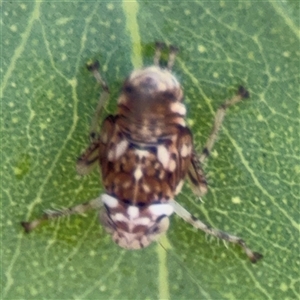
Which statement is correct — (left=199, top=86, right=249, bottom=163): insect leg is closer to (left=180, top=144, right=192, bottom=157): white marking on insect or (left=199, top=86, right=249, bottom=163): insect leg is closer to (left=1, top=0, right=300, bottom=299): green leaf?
(left=1, top=0, right=300, bottom=299): green leaf

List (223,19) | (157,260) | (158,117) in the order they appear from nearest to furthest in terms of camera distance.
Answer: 1. (158,117)
2. (223,19)
3. (157,260)

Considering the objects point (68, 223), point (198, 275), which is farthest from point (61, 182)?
point (198, 275)

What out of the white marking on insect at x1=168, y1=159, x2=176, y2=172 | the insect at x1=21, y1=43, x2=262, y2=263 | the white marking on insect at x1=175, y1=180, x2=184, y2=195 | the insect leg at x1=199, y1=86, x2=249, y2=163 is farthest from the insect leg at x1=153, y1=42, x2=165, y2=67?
the white marking on insect at x1=175, y1=180, x2=184, y2=195

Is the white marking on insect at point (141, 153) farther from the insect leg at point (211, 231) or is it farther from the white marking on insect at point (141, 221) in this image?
the insect leg at point (211, 231)

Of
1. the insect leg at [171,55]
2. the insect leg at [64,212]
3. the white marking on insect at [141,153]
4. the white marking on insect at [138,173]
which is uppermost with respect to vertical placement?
the insect leg at [171,55]

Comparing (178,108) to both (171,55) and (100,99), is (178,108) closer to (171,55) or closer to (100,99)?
(171,55)

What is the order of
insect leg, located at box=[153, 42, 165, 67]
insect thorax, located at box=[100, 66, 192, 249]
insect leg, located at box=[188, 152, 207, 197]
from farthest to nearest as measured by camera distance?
insect leg, located at box=[188, 152, 207, 197] → insect leg, located at box=[153, 42, 165, 67] → insect thorax, located at box=[100, 66, 192, 249]

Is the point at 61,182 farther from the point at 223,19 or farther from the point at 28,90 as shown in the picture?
the point at 223,19

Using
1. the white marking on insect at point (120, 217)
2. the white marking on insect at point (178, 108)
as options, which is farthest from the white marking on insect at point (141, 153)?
the white marking on insect at point (120, 217)
